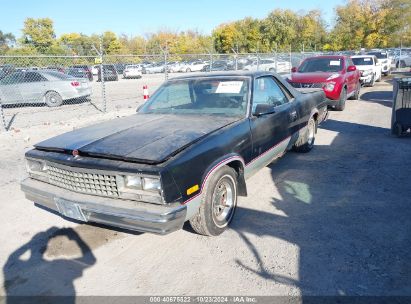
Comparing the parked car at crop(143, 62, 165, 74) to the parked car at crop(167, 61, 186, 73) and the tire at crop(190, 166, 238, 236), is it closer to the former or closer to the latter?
the parked car at crop(167, 61, 186, 73)

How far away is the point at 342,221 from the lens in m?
3.64

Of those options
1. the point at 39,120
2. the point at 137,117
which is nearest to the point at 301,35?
the point at 39,120

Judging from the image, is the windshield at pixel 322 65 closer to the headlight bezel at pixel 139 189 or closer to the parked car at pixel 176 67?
the headlight bezel at pixel 139 189

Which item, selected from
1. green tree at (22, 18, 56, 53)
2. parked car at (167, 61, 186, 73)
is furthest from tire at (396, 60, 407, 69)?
green tree at (22, 18, 56, 53)

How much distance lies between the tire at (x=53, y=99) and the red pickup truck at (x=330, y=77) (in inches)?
349

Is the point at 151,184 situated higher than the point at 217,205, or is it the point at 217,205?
the point at 151,184

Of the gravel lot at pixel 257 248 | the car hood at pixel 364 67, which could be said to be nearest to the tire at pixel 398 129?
the gravel lot at pixel 257 248

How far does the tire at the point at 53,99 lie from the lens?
1304cm

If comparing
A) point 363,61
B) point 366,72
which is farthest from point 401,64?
point 366,72

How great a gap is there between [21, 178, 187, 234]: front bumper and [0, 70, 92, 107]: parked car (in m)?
11.2

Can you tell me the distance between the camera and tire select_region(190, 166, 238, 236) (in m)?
3.18

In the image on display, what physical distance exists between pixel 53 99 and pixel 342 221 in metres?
12.4

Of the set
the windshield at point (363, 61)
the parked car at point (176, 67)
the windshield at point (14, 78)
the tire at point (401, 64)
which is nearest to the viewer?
the windshield at point (14, 78)

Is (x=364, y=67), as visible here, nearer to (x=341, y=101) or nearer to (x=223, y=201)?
(x=341, y=101)
